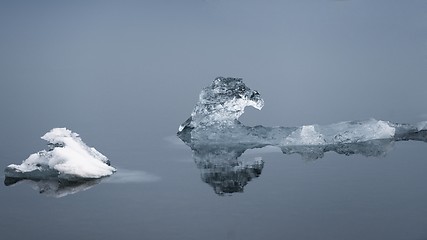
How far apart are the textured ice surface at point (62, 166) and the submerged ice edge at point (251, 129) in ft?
13.4

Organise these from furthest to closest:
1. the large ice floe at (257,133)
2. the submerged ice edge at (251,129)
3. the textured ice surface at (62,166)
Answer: the submerged ice edge at (251,129), the large ice floe at (257,133), the textured ice surface at (62,166)

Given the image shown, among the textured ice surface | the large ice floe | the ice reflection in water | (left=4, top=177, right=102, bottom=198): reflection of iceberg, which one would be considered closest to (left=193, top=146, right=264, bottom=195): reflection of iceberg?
the large ice floe

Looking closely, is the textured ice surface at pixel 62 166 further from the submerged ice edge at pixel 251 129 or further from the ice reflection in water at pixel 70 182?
the submerged ice edge at pixel 251 129

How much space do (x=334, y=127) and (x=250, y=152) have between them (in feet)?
7.80

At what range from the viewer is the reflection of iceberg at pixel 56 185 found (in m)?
9.17

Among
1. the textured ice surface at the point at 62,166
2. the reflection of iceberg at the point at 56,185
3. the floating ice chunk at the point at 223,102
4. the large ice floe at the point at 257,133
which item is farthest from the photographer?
the floating ice chunk at the point at 223,102

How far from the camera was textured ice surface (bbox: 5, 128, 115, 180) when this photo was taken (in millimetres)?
9922

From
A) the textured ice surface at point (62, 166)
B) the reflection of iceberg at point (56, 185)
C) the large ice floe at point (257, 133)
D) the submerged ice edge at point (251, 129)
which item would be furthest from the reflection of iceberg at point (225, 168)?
the reflection of iceberg at point (56, 185)

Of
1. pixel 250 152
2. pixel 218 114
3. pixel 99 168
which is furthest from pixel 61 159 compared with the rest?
pixel 218 114

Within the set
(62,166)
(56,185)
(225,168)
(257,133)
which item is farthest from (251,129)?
(56,185)

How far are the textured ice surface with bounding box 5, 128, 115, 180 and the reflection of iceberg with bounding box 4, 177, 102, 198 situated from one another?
5.0 inches

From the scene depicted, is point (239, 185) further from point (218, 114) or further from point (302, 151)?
point (218, 114)

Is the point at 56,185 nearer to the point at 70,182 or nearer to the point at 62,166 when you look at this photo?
the point at 70,182

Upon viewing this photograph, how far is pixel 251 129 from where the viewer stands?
1445 centimetres
